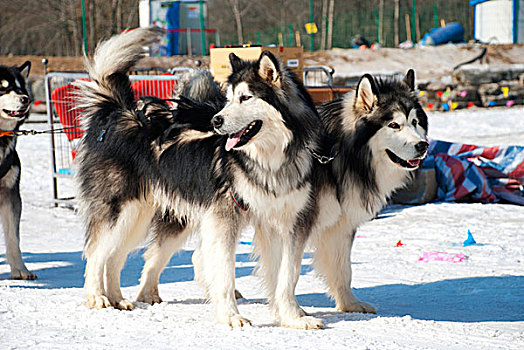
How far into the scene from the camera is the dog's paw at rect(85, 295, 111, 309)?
3613 mm

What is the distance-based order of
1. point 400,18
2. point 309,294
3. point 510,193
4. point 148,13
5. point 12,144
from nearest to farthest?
point 309,294
point 12,144
point 510,193
point 148,13
point 400,18

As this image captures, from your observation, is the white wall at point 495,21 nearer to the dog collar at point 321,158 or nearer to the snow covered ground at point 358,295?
the snow covered ground at point 358,295

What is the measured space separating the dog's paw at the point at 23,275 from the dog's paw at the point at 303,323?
2.32 meters

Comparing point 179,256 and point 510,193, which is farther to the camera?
point 510,193

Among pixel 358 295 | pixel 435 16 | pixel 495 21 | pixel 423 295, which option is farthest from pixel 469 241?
pixel 435 16

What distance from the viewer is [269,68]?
10.1 ft

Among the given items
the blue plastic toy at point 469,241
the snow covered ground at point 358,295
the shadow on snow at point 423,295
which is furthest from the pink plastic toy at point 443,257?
the shadow on snow at point 423,295

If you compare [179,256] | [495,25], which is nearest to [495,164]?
[179,256]

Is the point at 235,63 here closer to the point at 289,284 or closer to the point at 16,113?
the point at 289,284

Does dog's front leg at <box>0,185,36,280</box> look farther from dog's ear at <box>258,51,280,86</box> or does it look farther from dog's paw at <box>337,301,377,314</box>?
dog's ear at <box>258,51,280,86</box>

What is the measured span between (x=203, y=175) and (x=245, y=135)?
46 centimetres

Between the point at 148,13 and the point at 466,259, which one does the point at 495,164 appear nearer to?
the point at 466,259

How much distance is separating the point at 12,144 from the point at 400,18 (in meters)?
23.2

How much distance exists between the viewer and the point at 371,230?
6.33 m
